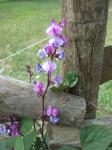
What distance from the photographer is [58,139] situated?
2.49 metres

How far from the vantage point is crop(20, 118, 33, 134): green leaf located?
2.30 m

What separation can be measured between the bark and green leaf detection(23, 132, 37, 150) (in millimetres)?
456

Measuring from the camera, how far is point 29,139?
212cm

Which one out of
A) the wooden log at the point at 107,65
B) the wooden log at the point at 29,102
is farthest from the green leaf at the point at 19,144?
the wooden log at the point at 107,65

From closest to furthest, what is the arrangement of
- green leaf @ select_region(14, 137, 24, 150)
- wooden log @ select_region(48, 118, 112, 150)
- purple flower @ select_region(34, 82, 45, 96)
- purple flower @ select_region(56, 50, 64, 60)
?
green leaf @ select_region(14, 137, 24, 150) → purple flower @ select_region(56, 50, 64, 60) → purple flower @ select_region(34, 82, 45, 96) → wooden log @ select_region(48, 118, 112, 150)

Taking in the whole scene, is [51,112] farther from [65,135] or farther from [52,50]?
[52,50]

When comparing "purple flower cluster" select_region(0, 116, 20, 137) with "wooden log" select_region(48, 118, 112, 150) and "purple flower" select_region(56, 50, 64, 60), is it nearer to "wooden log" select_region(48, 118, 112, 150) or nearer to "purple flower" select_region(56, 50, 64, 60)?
Answer: "wooden log" select_region(48, 118, 112, 150)

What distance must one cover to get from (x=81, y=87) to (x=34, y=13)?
11319 mm

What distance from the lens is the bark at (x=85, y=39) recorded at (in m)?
2.33

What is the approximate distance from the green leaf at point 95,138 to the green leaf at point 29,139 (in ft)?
Result: 0.71

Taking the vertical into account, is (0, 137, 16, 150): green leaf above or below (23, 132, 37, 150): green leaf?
below

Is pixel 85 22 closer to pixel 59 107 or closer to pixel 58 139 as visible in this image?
pixel 59 107

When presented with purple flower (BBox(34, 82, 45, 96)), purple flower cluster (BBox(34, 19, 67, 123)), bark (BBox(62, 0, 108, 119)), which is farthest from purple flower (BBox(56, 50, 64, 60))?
bark (BBox(62, 0, 108, 119))

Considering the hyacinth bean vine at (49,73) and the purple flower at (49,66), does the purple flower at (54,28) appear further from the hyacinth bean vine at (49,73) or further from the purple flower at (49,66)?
the purple flower at (49,66)
